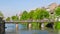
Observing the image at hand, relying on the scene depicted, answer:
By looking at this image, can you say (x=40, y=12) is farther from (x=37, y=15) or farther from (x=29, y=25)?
(x=29, y=25)

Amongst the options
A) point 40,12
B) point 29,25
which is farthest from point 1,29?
point 40,12

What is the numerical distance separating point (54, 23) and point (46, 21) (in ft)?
15.0

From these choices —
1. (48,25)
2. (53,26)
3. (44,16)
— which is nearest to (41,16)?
(44,16)

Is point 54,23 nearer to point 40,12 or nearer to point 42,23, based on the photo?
point 42,23

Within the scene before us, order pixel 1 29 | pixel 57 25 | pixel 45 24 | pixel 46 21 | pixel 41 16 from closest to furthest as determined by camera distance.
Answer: pixel 1 29 → pixel 57 25 → pixel 46 21 → pixel 45 24 → pixel 41 16

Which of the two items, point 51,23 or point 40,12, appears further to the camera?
point 40,12

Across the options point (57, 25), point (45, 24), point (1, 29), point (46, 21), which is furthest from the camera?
point (45, 24)

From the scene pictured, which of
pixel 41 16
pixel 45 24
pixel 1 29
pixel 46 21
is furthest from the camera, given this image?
pixel 41 16

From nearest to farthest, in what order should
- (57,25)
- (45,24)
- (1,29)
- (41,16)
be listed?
(1,29) < (57,25) < (45,24) < (41,16)

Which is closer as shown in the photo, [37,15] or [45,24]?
[45,24]

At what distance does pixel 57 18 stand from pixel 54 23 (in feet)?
30.6

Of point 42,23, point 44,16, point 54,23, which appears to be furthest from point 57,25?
point 44,16

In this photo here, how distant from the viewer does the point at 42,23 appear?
110750mm

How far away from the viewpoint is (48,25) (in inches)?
4540
